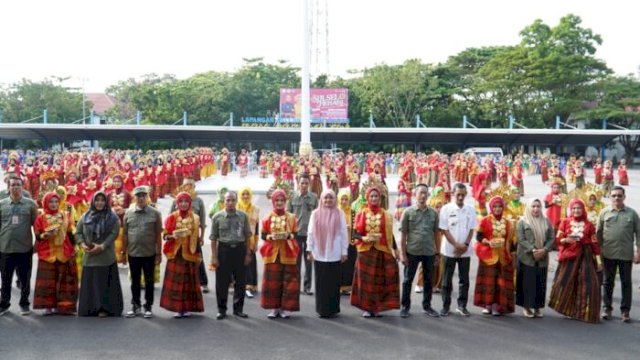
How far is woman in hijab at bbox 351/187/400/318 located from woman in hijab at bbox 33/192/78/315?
3.09 m

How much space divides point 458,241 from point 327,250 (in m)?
1.48

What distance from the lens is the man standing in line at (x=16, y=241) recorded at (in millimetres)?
7000

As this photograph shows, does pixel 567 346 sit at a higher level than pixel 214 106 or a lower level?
lower

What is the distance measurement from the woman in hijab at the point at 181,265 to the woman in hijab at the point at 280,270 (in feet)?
2.35

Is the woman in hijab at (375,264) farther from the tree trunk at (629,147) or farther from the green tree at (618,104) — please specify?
the tree trunk at (629,147)

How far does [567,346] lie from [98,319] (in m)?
4.65

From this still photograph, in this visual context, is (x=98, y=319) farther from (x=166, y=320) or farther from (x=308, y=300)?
(x=308, y=300)

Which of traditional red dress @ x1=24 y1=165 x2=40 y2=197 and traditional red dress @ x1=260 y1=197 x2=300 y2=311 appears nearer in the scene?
traditional red dress @ x1=260 y1=197 x2=300 y2=311

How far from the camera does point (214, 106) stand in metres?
51.1

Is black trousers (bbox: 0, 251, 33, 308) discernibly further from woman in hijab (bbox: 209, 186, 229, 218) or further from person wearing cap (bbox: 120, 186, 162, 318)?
woman in hijab (bbox: 209, 186, 229, 218)

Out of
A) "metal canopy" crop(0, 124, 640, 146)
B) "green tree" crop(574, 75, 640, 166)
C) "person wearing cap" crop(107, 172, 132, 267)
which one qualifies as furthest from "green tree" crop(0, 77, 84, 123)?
"person wearing cap" crop(107, 172, 132, 267)

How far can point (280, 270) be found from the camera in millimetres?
7008

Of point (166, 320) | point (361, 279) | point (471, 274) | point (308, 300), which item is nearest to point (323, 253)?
point (361, 279)

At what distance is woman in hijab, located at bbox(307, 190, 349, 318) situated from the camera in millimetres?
6957
